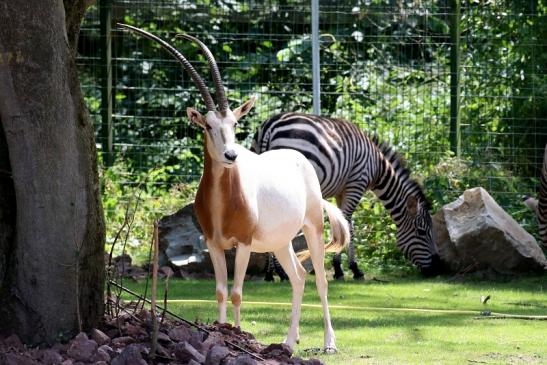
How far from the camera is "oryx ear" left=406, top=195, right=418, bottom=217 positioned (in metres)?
12.1

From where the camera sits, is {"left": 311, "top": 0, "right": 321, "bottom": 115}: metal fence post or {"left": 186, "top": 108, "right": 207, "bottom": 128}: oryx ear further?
{"left": 311, "top": 0, "right": 321, "bottom": 115}: metal fence post

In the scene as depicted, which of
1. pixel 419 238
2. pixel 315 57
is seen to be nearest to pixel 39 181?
pixel 419 238

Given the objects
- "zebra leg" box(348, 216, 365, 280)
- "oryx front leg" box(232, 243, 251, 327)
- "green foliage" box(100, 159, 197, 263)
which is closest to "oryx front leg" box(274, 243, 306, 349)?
"oryx front leg" box(232, 243, 251, 327)

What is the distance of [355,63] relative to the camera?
1383 centimetres

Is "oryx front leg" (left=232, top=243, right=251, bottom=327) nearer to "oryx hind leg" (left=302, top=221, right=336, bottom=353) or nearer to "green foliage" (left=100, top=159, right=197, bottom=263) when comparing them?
"oryx hind leg" (left=302, top=221, right=336, bottom=353)

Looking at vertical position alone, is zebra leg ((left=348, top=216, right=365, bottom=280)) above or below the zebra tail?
below

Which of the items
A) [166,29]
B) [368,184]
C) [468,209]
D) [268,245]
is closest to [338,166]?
[368,184]

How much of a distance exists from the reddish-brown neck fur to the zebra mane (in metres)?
5.77

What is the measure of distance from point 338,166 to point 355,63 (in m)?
2.42

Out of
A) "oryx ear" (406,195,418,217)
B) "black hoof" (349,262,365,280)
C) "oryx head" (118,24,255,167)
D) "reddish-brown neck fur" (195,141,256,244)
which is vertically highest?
"oryx head" (118,24,255,167)

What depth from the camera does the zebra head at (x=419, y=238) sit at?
470 inches

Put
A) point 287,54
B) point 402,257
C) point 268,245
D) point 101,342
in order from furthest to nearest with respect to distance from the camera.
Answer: point 287,54
point 402,257
point 268,245
point 101,342

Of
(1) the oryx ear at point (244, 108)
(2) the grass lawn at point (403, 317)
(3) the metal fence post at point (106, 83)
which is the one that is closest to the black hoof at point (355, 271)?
(2) the grass lawn at point (403, 317)

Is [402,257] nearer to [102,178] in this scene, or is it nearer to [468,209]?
[468,209]
